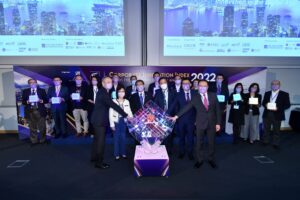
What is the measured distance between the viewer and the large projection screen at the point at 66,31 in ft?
19.5

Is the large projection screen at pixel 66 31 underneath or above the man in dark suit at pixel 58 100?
above

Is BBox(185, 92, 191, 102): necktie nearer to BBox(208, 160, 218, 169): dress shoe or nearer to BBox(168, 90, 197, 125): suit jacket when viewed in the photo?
BBox(168, 90, 197, 125): suit jacket

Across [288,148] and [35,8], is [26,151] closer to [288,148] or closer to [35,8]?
[35,8]

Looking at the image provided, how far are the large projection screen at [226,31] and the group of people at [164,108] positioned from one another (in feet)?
3.48

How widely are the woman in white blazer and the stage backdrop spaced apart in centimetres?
162

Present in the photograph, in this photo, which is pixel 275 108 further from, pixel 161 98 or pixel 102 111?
pixel 102 111

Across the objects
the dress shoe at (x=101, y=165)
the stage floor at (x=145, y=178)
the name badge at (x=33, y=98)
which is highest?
the name badge at (x=33, y=98)

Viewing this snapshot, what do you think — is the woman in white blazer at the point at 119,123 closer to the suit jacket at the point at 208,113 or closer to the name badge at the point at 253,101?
the suit jacket at the point at 208,113

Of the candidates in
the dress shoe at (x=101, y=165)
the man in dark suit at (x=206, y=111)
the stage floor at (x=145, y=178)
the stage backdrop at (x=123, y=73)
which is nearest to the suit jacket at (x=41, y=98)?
the stage backdrop at (x=123, y=73)

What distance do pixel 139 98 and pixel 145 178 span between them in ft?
5.43

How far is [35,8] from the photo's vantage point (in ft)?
19.4

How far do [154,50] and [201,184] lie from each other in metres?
3.79

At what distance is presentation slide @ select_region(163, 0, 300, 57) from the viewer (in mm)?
6082

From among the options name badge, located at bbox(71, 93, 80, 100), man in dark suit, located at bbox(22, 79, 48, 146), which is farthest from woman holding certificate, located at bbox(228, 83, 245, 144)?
man in dark suit, located at bbox(22, 79, 48, 146)
